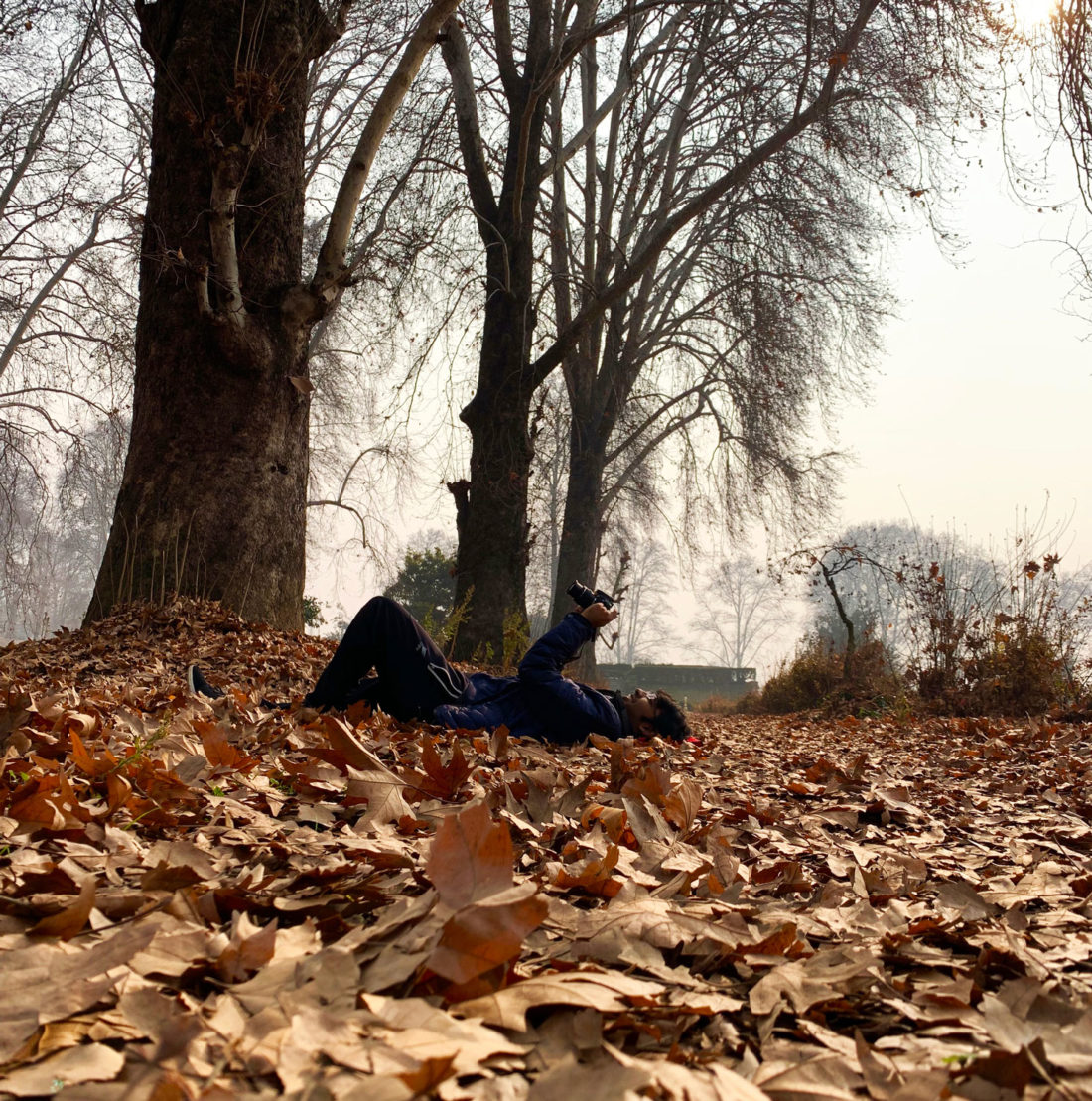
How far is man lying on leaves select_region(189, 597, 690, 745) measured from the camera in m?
4.26

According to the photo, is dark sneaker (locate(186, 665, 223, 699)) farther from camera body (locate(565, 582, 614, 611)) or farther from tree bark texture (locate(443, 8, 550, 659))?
tree bark texture (locate(443, 8, 550, 659))

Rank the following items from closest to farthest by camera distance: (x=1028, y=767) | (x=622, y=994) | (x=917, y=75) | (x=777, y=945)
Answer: (x=622, y=994)
(x=777, y=945)
(x=1028, y=767)
(x=917, y=75)

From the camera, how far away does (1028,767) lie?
14.6 ft

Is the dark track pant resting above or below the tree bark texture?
below

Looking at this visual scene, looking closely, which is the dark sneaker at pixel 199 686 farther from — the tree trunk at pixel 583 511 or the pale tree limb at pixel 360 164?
the tree trunk at pixel 583 511

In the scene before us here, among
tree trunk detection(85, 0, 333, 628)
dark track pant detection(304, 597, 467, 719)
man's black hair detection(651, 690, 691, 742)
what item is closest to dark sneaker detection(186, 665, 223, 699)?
dark track pant detection(304, 597, 467, 719)

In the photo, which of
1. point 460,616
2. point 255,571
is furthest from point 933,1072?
point 460,616

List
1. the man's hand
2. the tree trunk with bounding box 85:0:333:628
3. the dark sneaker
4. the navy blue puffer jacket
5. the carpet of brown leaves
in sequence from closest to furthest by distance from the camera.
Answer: the carpet of brown leaves
the dark sneaker
the navy blue puffer jacket
the man's hand
the tree trunk with bounding box 85:0:333:628

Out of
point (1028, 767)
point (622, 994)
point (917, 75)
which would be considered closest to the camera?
point (622, 994)

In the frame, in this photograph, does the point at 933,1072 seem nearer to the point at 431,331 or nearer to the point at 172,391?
the point at 172,391

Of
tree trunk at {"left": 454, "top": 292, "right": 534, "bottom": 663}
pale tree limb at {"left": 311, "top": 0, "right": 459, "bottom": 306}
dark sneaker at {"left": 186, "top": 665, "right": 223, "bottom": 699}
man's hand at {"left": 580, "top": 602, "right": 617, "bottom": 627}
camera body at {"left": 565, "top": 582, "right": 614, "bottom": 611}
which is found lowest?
dark sneaker at {"left": 186, "top": 665, "right": 223, "bottom": 699}

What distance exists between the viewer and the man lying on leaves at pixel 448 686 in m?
4.26

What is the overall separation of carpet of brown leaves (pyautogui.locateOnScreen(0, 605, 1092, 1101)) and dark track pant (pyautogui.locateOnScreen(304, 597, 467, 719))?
1688 millimetres

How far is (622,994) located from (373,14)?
11012mm
